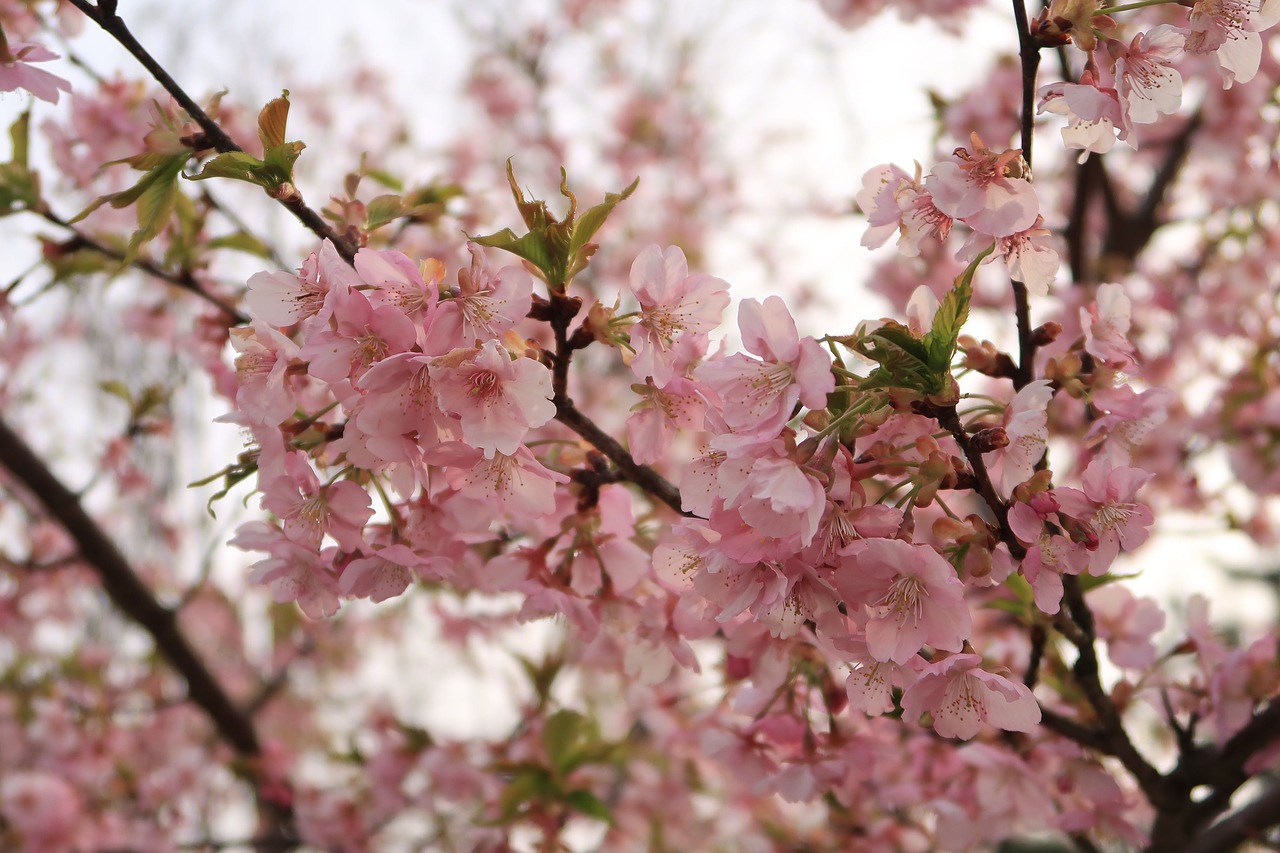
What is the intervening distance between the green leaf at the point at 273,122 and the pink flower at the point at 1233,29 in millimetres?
1100

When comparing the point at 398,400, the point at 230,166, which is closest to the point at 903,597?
the point at 398,400

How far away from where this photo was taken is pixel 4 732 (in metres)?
4.09

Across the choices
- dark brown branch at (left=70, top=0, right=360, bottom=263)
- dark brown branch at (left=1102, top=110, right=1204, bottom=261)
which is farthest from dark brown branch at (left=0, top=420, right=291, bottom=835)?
dark brown branch at (left=1102, top=110, right=1204, bottom=261)

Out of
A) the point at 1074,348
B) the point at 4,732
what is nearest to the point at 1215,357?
the point at 1074,348

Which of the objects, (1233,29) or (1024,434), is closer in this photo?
(1024,434)

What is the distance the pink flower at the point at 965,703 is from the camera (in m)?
1.07

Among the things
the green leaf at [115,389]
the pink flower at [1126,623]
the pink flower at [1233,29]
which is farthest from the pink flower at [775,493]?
the green leaf at [115,389]

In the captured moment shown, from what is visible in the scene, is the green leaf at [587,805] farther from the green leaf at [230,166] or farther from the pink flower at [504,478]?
the green leaf at [230,166]

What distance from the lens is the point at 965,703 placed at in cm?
110

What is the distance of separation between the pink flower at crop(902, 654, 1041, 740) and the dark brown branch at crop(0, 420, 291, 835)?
2.31m

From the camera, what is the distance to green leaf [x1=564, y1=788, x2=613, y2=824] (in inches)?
75.2

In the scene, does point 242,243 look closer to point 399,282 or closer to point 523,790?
point 399,282

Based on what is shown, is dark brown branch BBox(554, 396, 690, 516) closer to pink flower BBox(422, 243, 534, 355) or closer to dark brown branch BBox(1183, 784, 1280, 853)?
pink flower BBox(422, 243, 534, 355)

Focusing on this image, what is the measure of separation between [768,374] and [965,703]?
0.47 m
